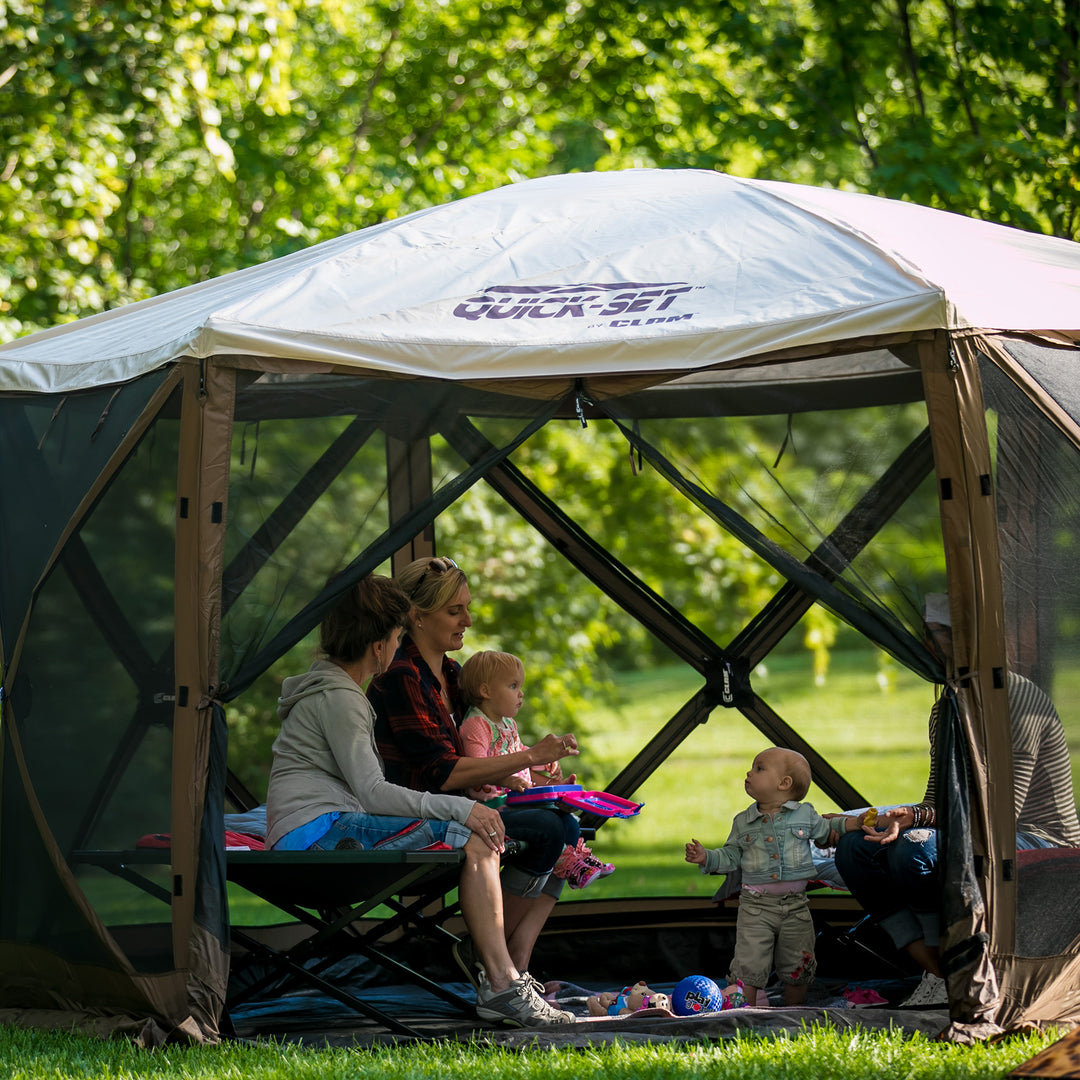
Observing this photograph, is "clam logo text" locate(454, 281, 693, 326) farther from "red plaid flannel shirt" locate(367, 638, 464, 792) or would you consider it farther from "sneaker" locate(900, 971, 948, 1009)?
"sneaker" locate(900, 971, 948, 1009)

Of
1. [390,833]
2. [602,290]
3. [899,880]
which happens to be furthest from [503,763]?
[602,290]

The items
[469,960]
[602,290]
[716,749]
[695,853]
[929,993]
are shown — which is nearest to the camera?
[929,993]

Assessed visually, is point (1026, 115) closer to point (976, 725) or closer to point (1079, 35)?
point (1079, 35)

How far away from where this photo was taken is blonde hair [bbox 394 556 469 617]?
459 cm

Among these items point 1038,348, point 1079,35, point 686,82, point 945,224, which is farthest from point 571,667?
point 1038,348

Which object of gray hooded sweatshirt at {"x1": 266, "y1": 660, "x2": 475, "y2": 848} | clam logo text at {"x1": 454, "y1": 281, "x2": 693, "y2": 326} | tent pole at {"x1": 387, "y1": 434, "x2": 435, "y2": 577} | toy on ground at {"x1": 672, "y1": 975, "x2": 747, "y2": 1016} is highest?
clam logo text at {"x1": 454, "y1": 281, "x2": 693, "y2": 326}

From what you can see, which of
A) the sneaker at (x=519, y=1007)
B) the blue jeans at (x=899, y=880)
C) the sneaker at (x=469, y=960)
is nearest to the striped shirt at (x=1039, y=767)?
the blue jeans at (x=899, y=880)

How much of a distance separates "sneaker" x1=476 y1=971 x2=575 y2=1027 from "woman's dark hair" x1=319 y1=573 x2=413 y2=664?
3.46 ft

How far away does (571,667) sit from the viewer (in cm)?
1064

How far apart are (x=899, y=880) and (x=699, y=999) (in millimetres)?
687

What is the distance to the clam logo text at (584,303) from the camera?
4020 mm

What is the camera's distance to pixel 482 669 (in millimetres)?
4668

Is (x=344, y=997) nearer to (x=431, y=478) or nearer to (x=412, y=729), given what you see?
(x=412, y=729)

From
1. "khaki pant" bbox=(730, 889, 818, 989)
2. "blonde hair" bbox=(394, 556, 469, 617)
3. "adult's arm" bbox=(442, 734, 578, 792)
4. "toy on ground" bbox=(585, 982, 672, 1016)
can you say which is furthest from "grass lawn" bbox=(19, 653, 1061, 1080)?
"blonde hair" bbox=(394, 556, 469, 617)
